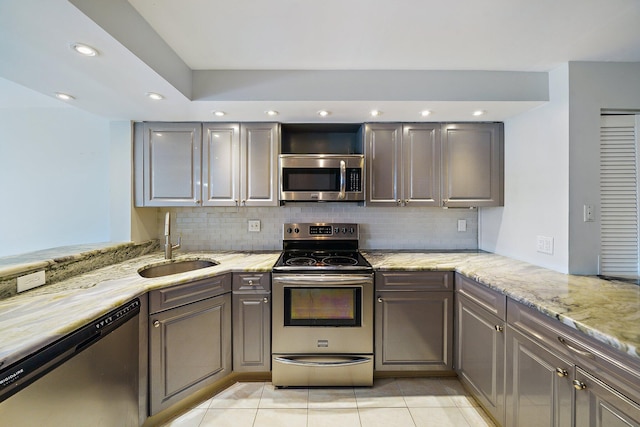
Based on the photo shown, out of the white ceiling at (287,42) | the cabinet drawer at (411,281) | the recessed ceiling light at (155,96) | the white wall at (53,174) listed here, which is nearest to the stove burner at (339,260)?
the cabinet drawer at (411,281)

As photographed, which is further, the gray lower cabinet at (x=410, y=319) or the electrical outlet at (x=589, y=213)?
the gray lower cabinet at (x=410, y=319)

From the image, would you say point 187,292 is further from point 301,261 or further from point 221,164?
point 221,164

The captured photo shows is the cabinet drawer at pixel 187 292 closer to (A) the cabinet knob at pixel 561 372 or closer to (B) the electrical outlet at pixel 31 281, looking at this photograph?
(B) the electrical outlet at pixel 31 281

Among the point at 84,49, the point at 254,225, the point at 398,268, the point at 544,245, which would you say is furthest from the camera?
the point at 254,225

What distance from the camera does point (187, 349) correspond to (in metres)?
1.75

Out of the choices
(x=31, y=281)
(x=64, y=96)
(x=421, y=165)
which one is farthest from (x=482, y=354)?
(x=64, y=96)

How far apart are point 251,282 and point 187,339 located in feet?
1.80

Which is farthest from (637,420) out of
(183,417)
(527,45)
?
(183,417)

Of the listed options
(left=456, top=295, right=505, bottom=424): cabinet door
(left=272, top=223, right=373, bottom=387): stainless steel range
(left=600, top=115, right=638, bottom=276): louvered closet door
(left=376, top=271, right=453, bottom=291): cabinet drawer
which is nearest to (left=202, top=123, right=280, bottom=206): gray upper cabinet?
(left=272, top=223, right=373, bottom=387): stainless steel range

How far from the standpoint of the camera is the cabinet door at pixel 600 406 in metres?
0.89

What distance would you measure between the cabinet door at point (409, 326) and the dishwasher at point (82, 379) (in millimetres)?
1619

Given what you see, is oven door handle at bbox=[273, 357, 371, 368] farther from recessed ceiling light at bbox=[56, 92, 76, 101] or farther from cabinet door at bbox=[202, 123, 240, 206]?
recessed ceiling light at bbox=[56, 92, 76, 101]

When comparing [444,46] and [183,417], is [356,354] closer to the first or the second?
[183,417]

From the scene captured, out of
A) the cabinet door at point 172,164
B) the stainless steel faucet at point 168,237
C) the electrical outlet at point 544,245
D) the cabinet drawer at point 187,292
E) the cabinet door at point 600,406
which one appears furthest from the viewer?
the cabinet door at point 172,164
